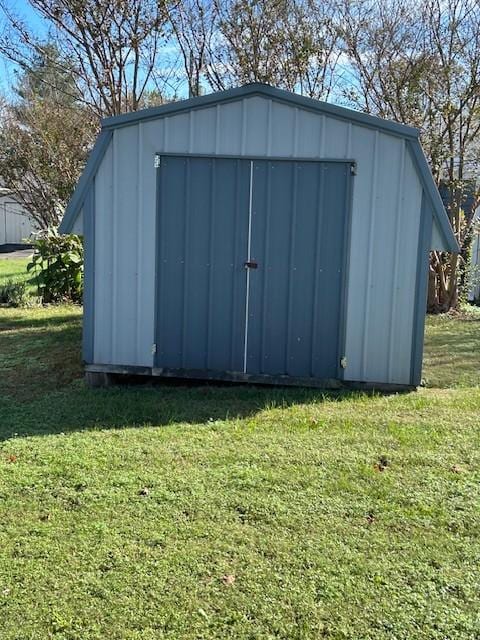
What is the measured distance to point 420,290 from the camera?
5125mm

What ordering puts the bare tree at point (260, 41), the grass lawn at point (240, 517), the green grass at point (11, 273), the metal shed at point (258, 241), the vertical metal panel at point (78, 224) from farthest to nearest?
1. the green grass at point (11, 273)
2. the bare tree at point (260, 41)
3. the vertical metal panel at point (78, 224)
4. the metal shed at point (258, 241)
5. the grass lawn at point (240, 517)

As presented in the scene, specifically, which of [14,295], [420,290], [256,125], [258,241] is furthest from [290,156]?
[14,295]

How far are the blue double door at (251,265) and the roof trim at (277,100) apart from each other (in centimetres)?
36

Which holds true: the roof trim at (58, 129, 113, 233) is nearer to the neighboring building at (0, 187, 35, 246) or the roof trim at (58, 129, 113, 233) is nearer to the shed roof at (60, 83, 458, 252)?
the shed roof at (60, 83, 458, 252)

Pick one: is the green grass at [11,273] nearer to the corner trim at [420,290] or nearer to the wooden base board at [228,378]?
the wooden base board at [228,378]

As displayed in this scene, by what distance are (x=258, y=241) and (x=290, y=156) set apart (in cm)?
72

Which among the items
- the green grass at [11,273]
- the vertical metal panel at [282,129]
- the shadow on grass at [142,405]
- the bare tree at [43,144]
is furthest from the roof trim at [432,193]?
the green grass at [11,273]

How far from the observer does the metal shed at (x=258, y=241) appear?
5.07 meters

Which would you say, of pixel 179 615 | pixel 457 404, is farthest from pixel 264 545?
pixel 457 404

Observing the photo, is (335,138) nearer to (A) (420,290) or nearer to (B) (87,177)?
(A) (420,290)

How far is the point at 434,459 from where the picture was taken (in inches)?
148

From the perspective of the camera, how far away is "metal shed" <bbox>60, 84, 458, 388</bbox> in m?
5.07

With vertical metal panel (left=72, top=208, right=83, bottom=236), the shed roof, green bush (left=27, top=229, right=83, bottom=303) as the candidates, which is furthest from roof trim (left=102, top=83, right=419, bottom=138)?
green bush (left=27, top=229, right=83, bottom=303)

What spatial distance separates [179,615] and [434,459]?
198 centimetres
